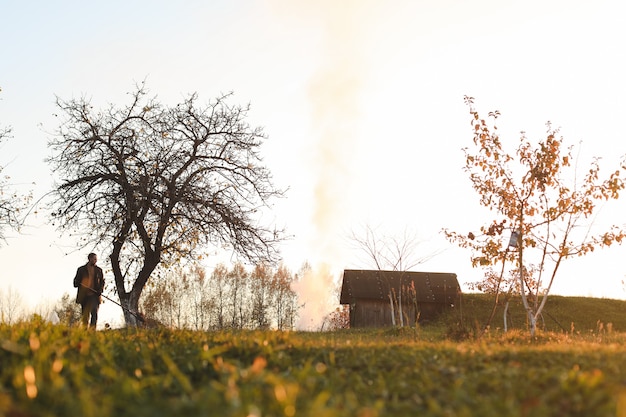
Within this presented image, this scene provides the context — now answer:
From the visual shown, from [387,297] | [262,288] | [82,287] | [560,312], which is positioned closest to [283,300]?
[262,288]

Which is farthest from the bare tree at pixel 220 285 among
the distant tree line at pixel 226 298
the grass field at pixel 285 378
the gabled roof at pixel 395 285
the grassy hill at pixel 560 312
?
the grass field at pixel 285 378

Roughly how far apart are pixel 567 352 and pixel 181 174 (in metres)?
17.4

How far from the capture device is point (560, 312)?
36312mm

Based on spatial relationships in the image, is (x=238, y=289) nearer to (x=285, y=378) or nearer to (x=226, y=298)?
(x=226, y=298)

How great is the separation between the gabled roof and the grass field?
2915 cm

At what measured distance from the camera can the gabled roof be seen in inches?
1512

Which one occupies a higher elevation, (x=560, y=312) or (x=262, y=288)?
(x=262, y=288)

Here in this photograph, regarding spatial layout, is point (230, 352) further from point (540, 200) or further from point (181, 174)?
point (181, 174)

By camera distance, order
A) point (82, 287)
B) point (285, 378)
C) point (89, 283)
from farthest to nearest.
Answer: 1. point (82, 287)
2. point (89, 283)
3. point (285, 378)

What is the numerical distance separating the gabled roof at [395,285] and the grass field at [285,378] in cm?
2915

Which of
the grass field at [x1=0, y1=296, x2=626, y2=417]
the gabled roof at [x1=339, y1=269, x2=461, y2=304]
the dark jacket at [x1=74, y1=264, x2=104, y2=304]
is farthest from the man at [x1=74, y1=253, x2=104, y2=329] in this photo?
the gabled roof at [x1=339, y1=269, x2=461, y2=304]

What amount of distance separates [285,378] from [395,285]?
1270 inches

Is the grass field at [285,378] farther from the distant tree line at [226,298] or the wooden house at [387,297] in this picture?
the distant tree line at [226,298]

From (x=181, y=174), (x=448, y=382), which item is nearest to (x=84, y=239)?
(x=181, y=174)
